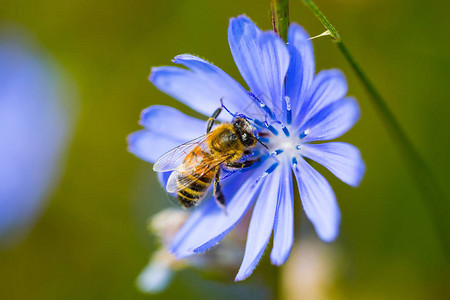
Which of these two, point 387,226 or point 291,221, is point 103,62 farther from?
point 291,221

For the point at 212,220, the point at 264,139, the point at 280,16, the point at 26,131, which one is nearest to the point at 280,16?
the point at 280,16

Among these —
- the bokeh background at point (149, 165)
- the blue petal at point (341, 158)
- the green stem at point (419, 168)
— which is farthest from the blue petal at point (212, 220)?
the bokeh background at point (149, 165)

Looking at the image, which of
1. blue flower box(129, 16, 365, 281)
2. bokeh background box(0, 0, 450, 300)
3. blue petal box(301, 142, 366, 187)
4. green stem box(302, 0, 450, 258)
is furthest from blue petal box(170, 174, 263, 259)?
bokeh background box(0, 0, 450, 300)

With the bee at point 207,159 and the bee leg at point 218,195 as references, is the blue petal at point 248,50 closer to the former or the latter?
the bee at point 207,159

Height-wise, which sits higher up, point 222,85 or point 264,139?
point 222,85

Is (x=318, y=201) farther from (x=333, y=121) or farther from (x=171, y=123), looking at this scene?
(x=171, y=123)

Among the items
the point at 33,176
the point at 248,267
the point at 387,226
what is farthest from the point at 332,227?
the point at 33,176
